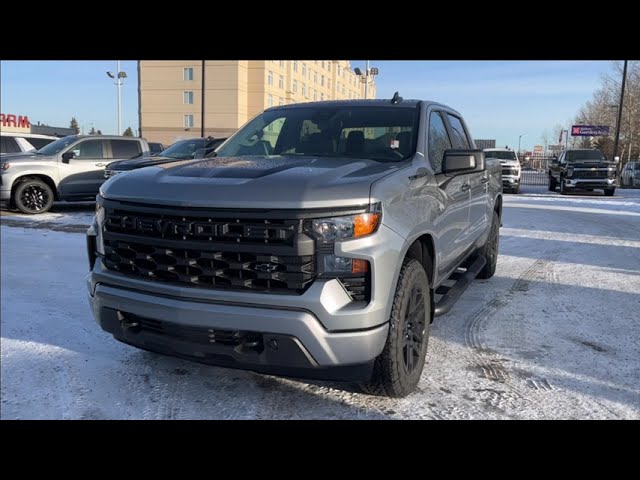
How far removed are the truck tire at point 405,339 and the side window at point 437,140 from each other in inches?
42.0

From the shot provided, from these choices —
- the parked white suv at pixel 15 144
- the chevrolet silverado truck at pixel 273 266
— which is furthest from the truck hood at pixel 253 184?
the parked white suv at pixel 15 144

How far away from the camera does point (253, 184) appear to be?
2725 mm

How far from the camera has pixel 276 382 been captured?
3391 millimetres

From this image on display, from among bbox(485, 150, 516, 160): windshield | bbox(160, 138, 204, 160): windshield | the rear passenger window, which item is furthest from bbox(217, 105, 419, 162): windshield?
bbox(485, 150, 516, 160): windshield

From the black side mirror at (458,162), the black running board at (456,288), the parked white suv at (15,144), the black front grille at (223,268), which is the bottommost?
the black running board at (456,288)

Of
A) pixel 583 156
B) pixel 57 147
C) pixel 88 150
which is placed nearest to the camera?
pixel 57 147

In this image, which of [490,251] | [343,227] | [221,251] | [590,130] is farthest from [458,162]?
[590,130]

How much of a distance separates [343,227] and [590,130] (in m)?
42.4

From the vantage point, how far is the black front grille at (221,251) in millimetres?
2607

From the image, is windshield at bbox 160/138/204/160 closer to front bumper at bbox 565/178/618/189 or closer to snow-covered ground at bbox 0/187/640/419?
snow-covered ground at bbox 0/187/640/419

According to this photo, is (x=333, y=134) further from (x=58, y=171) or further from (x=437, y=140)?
(x=58, y=171)

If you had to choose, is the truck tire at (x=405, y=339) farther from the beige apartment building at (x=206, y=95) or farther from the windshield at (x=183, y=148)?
the beige apartment building at (x=206, y=95)
